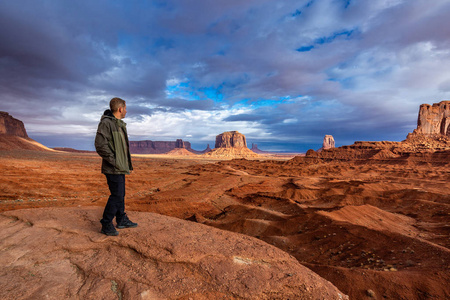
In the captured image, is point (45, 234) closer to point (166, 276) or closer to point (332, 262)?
point (166, 276)

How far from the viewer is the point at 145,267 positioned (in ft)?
8.54

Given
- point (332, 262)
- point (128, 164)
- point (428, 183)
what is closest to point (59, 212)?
point (128, 164)

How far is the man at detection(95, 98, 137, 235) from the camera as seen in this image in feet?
10.8

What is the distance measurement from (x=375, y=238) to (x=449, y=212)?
19.0ft

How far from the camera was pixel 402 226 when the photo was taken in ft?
23.0

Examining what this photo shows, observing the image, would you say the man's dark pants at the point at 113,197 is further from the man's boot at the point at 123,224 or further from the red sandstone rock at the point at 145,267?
the red sandstone rock at the point at 145,267

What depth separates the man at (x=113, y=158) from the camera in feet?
10.8

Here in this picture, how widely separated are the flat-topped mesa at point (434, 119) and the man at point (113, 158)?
256 ft

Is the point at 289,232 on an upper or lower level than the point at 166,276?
lower

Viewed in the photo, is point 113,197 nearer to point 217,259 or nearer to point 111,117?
point 111,117

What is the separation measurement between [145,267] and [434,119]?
8351 centimetres

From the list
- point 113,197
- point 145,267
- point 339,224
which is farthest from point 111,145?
point 339,224

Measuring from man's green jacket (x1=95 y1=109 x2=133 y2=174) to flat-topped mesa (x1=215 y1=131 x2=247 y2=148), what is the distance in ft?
518

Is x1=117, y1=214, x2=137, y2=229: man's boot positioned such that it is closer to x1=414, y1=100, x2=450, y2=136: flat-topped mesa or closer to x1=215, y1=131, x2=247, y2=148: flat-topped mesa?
x1=414, y1=100, x2=450, y2=136: flat-topped mesa
